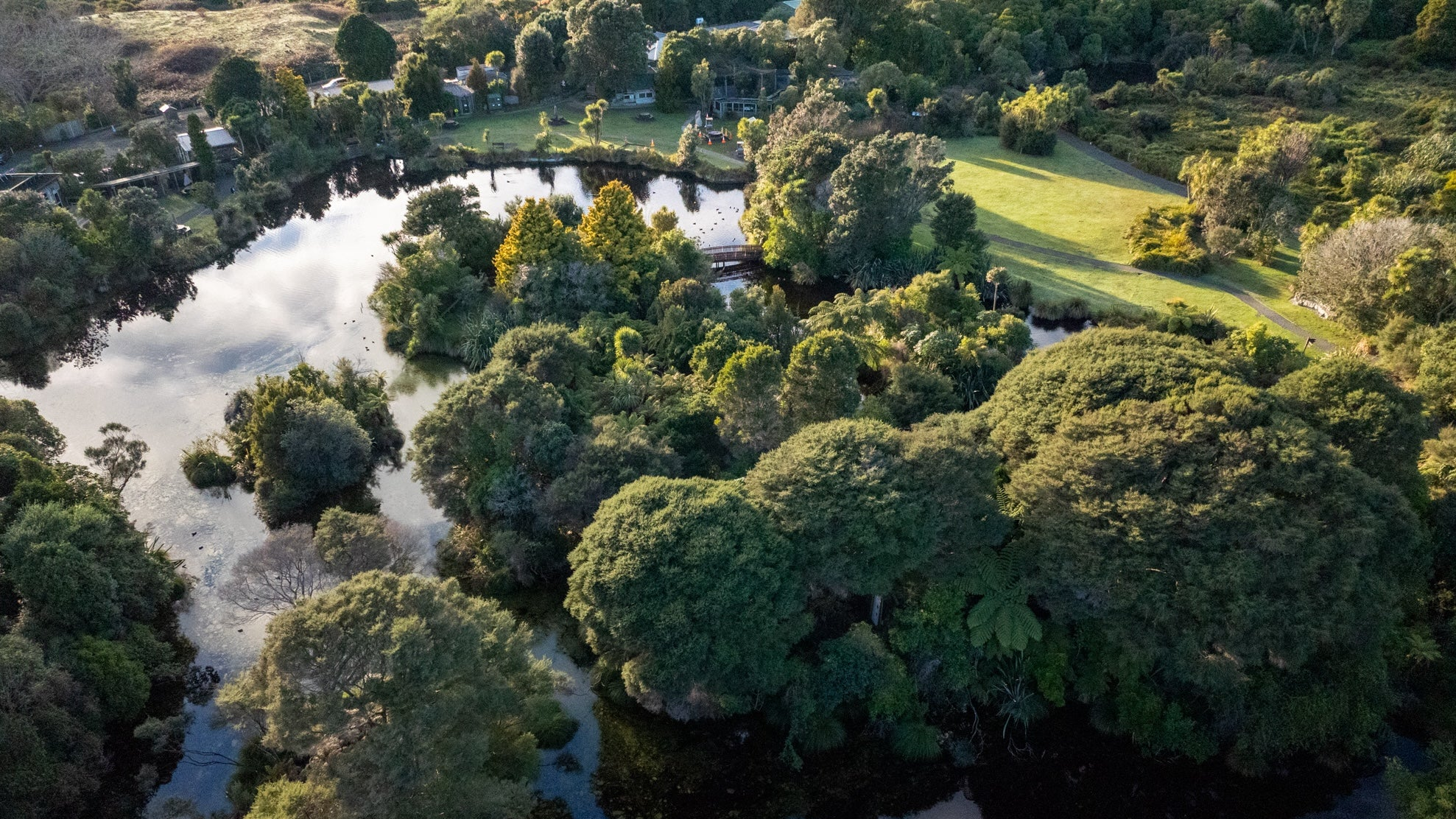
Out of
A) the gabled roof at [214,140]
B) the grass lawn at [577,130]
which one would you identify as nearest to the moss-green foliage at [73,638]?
the gabled roof at [214,140]

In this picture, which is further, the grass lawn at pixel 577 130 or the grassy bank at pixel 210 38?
the grassy bank at pixel 210 38

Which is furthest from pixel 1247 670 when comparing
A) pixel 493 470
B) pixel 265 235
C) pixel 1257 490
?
pixel 265 235


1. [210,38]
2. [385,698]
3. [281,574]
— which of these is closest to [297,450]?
[281,574]

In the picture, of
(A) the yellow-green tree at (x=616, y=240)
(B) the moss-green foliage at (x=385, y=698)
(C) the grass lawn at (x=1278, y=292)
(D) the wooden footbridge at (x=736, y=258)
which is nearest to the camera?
(B) the moss-green foliage at (x=385, y=698)

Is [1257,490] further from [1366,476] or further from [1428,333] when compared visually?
[1428,333]

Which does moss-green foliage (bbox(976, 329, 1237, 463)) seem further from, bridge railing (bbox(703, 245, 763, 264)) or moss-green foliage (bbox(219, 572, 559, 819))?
bridge railing (bbox(703, 245, 763, 264))

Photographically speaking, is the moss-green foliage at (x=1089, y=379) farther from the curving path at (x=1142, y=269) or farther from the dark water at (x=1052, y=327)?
the curving path at (x=1142, y=269)
